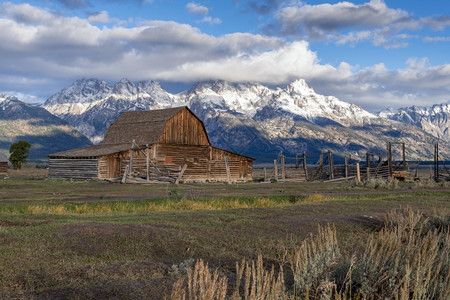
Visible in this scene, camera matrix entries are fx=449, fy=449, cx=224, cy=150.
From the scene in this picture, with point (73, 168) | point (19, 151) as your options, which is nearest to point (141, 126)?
point (73, 168)

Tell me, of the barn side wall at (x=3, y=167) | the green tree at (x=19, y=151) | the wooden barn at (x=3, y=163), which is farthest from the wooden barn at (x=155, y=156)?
the green tree at (x=19, y=151)

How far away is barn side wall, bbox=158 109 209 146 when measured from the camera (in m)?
50.8

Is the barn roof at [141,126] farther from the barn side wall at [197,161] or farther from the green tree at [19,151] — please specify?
the green tree at [19,151]

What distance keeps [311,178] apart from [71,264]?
4952cm

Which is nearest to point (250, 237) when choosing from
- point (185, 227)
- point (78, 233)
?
point (185, 227)

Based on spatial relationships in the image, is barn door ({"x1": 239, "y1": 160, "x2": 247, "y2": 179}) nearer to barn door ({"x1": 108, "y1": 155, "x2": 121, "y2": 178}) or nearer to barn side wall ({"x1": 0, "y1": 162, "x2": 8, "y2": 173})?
barn door ({"x1": 108, "y1": 155, "x2": 121, "y2": 178})

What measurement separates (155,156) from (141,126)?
20.3 feet

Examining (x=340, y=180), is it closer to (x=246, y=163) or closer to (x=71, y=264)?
(x=246, y=163)

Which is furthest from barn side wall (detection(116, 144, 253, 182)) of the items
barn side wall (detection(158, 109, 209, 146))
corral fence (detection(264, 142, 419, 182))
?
corral fence (detection(264, 142, 419, 182))

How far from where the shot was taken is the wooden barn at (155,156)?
46625 millimetres

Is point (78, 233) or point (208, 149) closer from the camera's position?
point (78, 233)

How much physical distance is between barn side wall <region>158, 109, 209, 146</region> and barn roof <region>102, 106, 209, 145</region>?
22.0 inches

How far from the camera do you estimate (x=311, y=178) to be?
56469 millimetres

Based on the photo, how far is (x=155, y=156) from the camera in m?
48.8
